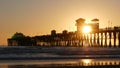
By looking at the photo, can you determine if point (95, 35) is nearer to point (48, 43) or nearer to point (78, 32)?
point (78, 32)

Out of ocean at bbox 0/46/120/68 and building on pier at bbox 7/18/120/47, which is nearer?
ocean at bbox 0/46/120/68

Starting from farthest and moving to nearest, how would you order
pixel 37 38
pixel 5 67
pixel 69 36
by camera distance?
pixel 37 38 → pixel 69 36 → pixel 5 67

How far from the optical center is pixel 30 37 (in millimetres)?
170875

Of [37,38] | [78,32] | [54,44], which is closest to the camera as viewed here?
[78,32]

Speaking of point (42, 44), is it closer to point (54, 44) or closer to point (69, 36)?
point (54, 44)

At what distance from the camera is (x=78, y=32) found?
433ft

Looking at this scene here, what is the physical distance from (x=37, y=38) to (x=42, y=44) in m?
4.41

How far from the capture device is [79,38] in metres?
134

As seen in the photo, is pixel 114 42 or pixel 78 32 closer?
pixel 114 42

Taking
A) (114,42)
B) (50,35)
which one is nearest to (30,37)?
(50,35)

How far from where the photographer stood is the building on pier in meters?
116

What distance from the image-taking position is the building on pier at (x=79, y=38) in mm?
115688

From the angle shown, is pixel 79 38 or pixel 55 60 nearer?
pixel 55 60

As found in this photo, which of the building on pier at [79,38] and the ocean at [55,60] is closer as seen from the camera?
the ocean at [55,60]
